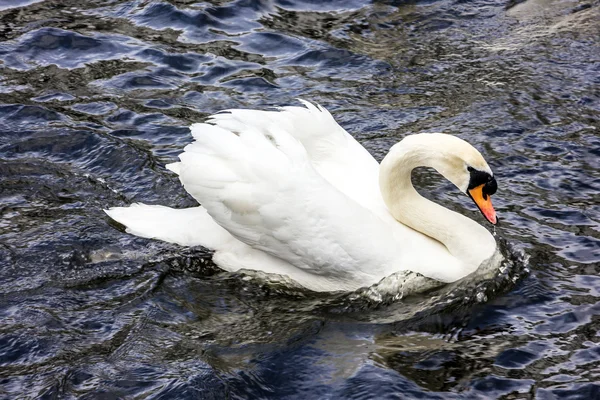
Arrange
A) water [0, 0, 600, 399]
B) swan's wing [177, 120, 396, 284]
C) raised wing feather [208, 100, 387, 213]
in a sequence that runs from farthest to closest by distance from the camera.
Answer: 1. raised wing feather [208, 100, 387, 213]
2. swan's wing [177, 120, 396, 284]
3. water [0, 0, 600, 399]

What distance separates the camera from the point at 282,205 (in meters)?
5.84

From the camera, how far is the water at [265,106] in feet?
17.3

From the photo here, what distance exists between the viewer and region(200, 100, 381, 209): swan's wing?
21.5 feet

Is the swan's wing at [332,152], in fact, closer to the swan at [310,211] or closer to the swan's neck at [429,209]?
the swan at [310,211]

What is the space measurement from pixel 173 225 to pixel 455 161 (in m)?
1.99

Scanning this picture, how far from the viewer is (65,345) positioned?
17.7ft

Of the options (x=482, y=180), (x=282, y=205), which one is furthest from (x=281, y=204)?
(x=482, y=180)

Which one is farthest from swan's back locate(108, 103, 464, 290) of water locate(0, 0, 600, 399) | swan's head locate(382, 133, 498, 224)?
swan's head locate(382, 133, 498, 224)

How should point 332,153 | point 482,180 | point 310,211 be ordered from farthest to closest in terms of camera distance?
point 332,153
point 482,180
point 310,211

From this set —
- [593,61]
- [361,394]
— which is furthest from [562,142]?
[361,394]

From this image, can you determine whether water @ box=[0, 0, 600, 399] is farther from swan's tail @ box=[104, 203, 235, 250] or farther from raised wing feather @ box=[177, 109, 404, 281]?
raised wing feather @ box=[177, 109, 404, 281]

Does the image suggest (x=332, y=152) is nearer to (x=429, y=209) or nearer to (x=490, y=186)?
(x=429, y=209)

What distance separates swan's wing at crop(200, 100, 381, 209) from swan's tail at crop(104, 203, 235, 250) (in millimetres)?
742

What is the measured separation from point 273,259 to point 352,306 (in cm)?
65
